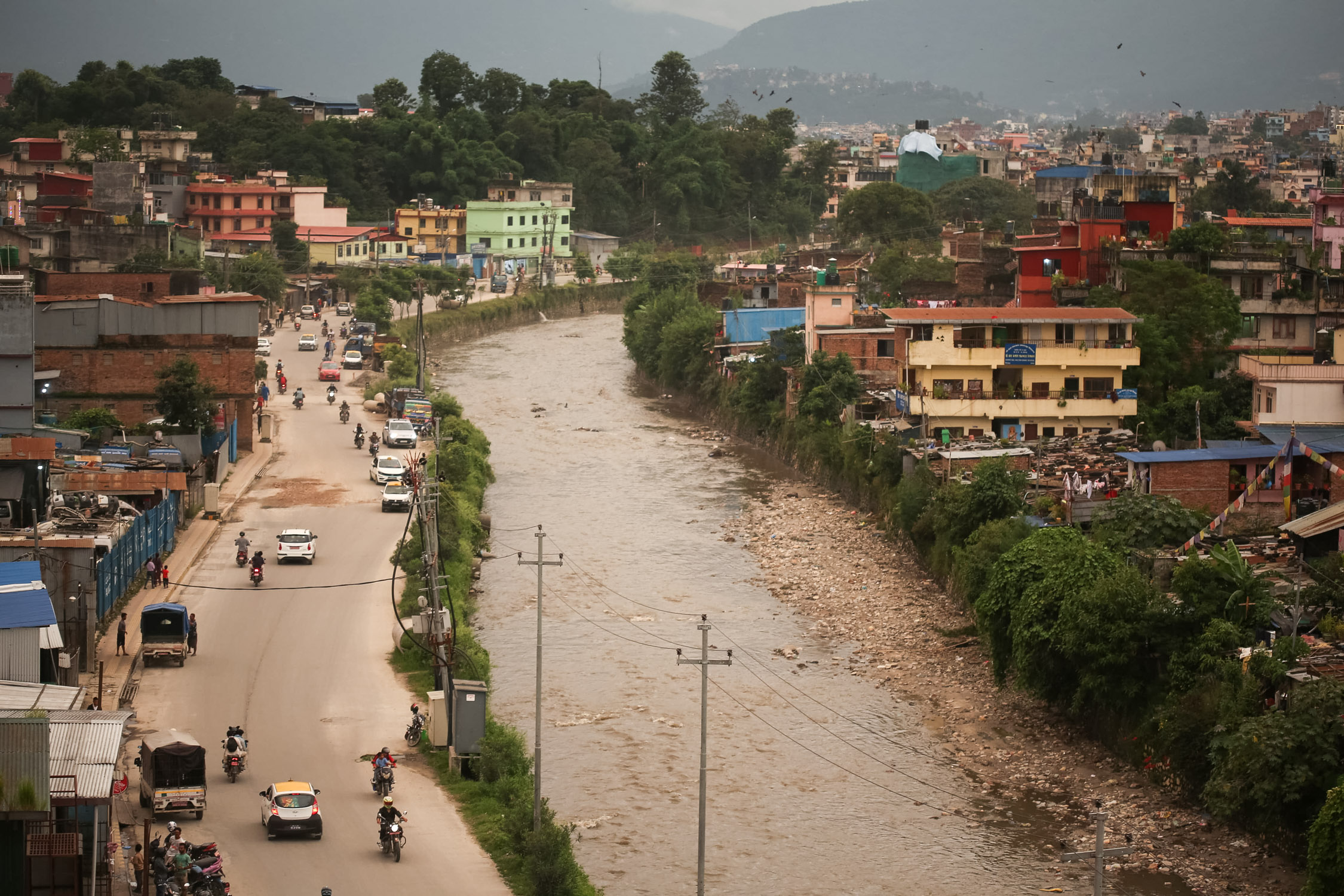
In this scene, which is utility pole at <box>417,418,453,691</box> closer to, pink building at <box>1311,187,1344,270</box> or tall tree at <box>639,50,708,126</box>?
pink building at <box>1311,187,1344,270</box>

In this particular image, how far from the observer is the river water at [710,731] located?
1653cm

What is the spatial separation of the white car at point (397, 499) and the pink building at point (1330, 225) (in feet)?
79.7

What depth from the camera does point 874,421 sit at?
3334 centimetres

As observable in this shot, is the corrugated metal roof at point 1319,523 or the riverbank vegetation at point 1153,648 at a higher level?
the corrugated metal roof at point 1319,523

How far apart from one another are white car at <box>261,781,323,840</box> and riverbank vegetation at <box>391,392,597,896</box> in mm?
1590

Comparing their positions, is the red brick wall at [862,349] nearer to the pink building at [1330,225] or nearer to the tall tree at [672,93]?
the pink building at [1330,225]

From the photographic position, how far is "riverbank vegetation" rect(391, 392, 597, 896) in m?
14.9

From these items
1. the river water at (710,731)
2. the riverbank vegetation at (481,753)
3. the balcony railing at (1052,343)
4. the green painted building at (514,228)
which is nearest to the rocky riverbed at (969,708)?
the river water at (710,731)

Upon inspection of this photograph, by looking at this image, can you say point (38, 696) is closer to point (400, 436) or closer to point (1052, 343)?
point (400, 436)

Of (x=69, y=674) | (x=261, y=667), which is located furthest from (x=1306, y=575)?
(x=69, y=674)

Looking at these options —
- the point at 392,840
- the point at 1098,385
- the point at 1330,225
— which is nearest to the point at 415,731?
the point at 392,840

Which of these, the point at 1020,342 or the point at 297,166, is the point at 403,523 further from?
the point at 297,166

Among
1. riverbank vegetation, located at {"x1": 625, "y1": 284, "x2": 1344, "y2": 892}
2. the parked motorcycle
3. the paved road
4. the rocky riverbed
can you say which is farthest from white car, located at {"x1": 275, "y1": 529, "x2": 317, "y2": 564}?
riverbank vegetation, located at {"x1": 625, "y1": 284, "x2": 1344, "y2": 892}

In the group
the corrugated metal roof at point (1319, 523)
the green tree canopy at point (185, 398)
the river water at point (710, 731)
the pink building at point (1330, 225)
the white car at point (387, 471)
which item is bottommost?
the river water at point (710, 731)
